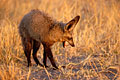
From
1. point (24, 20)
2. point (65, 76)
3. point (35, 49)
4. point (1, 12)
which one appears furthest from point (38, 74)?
point (1, 12)

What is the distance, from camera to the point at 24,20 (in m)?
6.50

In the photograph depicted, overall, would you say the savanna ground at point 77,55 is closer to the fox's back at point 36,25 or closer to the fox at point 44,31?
the fox at point 44,31

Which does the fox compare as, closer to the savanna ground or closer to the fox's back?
the fox's back

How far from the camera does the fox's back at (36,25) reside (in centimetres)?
632

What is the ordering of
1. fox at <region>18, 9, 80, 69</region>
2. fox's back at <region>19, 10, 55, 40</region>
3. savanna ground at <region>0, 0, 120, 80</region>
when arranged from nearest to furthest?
savanna ground at <region>0, 0, 120, 80</region> → fox at <region>18, 9, 80, 69</region> → fox's back at <region>19, 10, 55, 40</region>

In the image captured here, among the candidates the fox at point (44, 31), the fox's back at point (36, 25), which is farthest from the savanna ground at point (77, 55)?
the fox's back at point (36, 25)

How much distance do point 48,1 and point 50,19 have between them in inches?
263

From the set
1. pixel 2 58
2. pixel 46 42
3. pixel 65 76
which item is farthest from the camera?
pixel 2 58

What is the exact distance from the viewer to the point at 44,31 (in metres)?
6.29

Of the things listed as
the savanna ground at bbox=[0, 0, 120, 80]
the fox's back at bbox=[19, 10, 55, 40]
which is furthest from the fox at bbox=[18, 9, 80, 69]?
the savanna ground at bbox=[0, 0, 120, 80]

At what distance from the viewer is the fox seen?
6.21m

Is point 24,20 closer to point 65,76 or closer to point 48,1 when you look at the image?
point 65,76

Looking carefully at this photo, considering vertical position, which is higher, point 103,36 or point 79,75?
point 103,36

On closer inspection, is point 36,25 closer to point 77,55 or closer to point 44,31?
point 44,31
